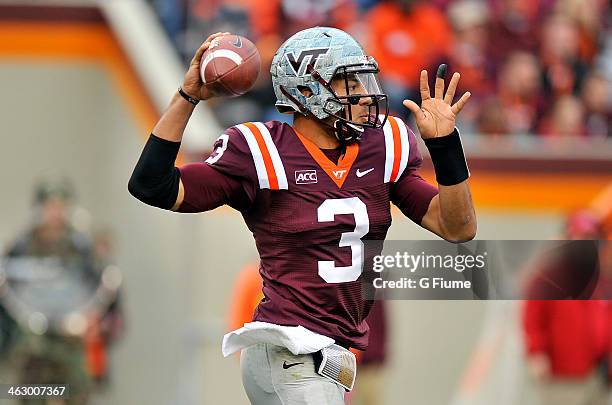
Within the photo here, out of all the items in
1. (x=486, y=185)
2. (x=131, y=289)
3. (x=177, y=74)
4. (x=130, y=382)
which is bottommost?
(x=130, y=382)

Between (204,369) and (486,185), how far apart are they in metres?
2.24

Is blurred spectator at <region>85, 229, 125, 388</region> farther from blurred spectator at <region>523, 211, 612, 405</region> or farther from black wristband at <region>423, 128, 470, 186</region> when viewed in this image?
black wristband at <region>423, 128, 470, 186</region>

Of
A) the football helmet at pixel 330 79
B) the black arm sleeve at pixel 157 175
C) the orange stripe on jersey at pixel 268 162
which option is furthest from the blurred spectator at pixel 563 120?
the black arm sleeve at pixel 157 175

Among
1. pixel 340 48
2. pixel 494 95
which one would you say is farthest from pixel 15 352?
pixel 340 48

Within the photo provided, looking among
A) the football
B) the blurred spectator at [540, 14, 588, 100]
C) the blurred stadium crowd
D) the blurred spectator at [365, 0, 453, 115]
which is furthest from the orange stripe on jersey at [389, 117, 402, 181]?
the blurred spectator at [540, 14, 588, 100]

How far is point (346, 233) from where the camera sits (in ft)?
14.1

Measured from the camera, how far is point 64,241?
8.63 metres

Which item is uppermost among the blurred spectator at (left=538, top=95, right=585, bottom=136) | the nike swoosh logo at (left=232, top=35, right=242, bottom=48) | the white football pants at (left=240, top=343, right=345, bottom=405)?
the nike swoosh logo at (left=232, top=35, right=242, bottom=48)

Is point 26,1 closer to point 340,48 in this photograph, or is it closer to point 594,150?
point 594,150

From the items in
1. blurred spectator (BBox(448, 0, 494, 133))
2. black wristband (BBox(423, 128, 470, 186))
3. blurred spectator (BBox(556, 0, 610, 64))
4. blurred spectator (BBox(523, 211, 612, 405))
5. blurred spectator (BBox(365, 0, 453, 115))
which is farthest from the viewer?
blurred spectator (BBox(556, 0, 610, 64))

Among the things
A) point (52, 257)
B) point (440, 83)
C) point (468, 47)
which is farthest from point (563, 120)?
point (440, 83)

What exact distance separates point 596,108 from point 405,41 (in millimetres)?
1604

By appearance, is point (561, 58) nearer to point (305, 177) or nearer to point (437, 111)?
point (437, 111)

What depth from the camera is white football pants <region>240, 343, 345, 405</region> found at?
419 centimetres
